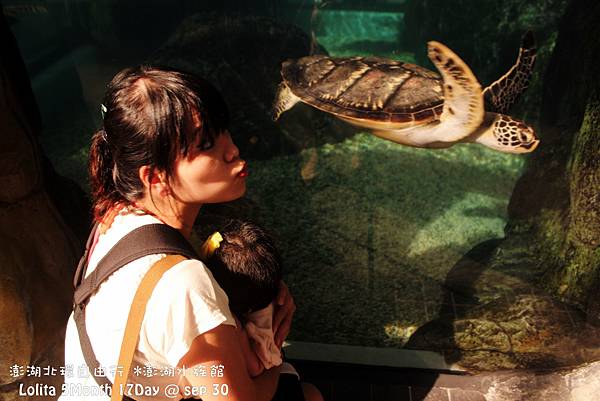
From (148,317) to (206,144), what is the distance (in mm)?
277

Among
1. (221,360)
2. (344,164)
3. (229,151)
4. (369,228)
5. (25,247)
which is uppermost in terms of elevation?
(229,151)

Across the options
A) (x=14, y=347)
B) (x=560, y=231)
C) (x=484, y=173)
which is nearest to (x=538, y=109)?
(x=484, y=173)

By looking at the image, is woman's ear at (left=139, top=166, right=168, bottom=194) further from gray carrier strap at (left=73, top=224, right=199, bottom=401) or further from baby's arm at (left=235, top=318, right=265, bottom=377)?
baby's arm at (left=235, top=318, right=265, bottom=377)

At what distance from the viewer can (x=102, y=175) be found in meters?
0.86

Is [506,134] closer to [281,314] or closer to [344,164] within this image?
[344,164]

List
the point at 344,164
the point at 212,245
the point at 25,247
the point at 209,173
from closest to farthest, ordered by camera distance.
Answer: the point at 209,173 → the point at 212,245 → the point at 25,247 → the point at 344,164

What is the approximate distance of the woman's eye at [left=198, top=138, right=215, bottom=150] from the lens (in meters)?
0.74

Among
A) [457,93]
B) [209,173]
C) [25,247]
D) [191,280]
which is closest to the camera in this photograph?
[191,280]

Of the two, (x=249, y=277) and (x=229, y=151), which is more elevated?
(x=229, y=151)

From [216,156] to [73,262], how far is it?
42.3 inches

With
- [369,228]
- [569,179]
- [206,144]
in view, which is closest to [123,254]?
[206,144]

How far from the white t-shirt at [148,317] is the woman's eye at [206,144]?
0.15m

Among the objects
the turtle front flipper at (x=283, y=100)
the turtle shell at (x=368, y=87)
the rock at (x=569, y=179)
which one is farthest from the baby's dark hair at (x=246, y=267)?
the rock at (x=569, y=179)

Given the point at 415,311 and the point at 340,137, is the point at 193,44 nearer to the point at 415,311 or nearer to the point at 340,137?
the point at 340,137
